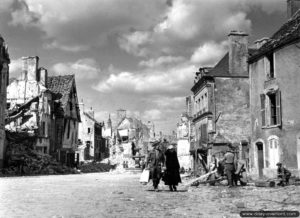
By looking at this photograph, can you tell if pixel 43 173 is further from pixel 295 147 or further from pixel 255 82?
pixel 295 147

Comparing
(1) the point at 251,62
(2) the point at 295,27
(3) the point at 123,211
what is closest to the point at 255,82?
(1) the point at 251,62

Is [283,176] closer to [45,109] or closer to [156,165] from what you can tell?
[156,165]

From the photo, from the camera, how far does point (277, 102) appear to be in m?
21.8

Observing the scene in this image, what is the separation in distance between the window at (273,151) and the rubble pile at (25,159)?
21922 millimetres

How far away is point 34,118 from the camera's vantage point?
1687 inches

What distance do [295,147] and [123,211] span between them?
44.9 feet

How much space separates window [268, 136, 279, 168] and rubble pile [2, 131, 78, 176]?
2192cm

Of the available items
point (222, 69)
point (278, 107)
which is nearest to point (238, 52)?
point (222, 69)

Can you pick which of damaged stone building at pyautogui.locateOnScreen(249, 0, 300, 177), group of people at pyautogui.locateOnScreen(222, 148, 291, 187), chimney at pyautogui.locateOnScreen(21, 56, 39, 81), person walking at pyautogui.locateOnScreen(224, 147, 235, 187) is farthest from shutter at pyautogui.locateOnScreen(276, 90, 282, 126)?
chimney at pyautogui.locateOnScreen(21, 56, 39, 81)

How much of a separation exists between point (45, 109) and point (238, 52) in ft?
72.3

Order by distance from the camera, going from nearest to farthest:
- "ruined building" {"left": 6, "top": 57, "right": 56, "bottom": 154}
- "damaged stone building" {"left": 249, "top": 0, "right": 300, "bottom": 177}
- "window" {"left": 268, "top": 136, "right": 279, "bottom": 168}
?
"damaged stone building" {"left": 249, "top": 0, "right": 300, "bottom": 177} < "window" {"left": 268, "top": 136, "right": 279, "bottom": 168} < "ruined building" {"left": 6, "top": 57, "right": 56, "bottom": 154}

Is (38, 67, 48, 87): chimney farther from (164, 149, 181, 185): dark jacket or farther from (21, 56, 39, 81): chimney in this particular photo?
(164, 149, 181, 185): dark jacket

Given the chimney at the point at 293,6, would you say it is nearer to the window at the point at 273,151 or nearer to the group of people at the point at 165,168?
the window at the point at 273,151

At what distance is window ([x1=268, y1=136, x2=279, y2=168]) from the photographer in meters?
21.9
